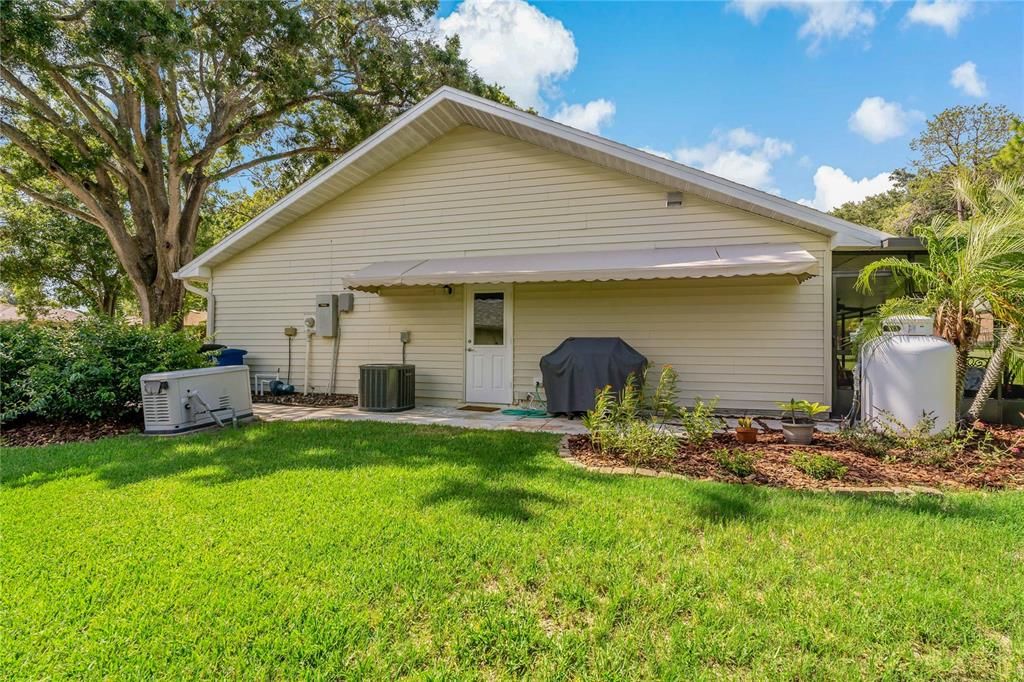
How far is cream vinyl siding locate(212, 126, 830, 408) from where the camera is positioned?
9016 millimetres

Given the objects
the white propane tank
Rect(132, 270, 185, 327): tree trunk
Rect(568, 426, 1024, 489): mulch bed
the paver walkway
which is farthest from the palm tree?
Rect(132, 270, 185, 327): tree trunk

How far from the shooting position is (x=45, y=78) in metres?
13.6

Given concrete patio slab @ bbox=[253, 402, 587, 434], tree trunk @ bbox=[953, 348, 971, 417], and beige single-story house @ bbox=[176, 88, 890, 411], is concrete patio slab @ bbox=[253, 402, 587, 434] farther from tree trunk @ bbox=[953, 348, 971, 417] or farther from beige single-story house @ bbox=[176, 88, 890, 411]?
tree trunk @ bbox=[953, 348, 971, 417]

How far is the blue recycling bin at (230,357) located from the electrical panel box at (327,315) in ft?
7.24

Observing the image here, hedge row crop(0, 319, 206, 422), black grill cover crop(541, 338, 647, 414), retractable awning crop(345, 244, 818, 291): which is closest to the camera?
retractable awning crop(345, 244, 818, 291)

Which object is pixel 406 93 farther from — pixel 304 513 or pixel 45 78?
pixel 304 513

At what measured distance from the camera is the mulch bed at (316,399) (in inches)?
432

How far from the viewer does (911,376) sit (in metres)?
6.56

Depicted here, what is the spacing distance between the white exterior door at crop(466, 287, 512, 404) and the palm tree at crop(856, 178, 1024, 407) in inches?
258

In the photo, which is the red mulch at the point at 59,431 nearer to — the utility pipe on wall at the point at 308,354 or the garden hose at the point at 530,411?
the utility pipe on wall at the point at 308,354

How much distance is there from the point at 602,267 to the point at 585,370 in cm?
190

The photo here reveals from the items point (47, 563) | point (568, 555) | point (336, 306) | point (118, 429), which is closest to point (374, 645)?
point (568, 555)

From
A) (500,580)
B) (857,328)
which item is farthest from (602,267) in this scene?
(500,580)

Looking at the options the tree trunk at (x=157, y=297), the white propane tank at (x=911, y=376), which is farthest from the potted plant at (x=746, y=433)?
the tree trunk at (x=157, y=297)
